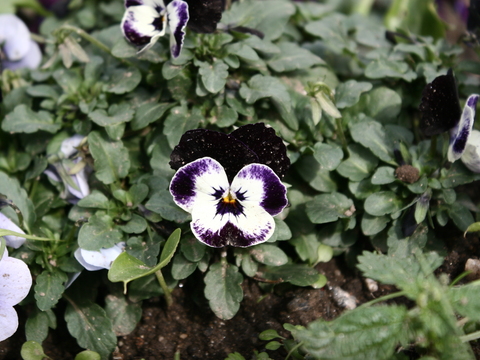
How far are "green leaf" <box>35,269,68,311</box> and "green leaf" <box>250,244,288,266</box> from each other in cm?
53

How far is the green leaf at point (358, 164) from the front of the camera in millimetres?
1530

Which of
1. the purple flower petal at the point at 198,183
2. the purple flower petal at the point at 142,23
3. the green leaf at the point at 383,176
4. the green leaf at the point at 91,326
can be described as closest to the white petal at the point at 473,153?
the green leaf at the point at 383,176

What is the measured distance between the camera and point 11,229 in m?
1.39

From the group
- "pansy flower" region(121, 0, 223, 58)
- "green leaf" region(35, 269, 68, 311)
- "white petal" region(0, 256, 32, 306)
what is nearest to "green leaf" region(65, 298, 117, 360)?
"green leaf" region(35, 269, 68, 311)

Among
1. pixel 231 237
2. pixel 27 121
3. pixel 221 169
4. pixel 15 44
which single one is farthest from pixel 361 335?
pixel 15 44

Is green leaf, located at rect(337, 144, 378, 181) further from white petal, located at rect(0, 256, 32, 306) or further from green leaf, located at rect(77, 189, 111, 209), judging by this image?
white petal, located at rect(0, 256, 32, 306)

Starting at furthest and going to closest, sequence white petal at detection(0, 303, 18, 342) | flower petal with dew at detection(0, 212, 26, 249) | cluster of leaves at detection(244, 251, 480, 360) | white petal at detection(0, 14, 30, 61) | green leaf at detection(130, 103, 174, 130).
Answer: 1. white petal at detection(0, 14, 30, 61)
2. green leaf at detection(130, 103, 174, 130)
3. flower petal with dew at detection(0, 212, 26, 249)
4. white petal at detection(0, 303, 18, 342)
5. cluster of leaves at detection(244, 251, 480, 360)

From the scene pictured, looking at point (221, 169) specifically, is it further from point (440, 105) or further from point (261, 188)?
point (440, 105)

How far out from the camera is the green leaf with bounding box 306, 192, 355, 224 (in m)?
1.44

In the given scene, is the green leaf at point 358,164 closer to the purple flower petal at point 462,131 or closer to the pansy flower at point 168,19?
the purple flower petal at point 462,131

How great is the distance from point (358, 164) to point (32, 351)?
3.48ft

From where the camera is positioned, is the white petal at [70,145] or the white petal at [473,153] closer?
the white petal at [473,153]

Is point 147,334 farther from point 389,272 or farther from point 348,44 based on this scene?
point 348,44

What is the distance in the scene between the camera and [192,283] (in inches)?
60.4
